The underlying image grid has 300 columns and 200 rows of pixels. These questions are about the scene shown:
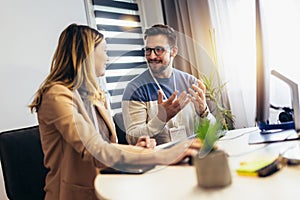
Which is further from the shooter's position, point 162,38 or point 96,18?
point 96,18

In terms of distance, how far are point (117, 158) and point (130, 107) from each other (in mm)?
327

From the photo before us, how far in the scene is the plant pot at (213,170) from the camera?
56cm

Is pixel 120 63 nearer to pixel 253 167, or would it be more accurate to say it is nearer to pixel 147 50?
pixel 147 50

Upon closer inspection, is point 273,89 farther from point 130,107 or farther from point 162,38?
point 130,107

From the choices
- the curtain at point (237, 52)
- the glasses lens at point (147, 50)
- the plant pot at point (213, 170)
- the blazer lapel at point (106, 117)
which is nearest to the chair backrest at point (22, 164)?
the blazer lapel at point (106, 117)

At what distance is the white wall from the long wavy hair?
0.87 meters

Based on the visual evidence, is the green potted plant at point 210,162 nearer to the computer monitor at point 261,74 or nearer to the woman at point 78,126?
the woman at point 78,126

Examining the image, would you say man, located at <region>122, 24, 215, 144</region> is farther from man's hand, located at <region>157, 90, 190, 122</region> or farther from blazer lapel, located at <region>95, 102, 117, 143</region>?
blazer lapel, located at <region>95, 102, 117, 143</region>

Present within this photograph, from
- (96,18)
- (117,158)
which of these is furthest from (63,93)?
(96,18)

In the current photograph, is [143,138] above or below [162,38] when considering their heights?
below

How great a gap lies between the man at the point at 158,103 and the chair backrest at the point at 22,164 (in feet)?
1.13

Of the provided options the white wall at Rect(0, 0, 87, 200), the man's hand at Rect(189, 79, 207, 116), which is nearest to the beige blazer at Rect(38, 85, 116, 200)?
the man's hand at Rect(189, 79, 207, 116)

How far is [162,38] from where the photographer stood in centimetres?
113

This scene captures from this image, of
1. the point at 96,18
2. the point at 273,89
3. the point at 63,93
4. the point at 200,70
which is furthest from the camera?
the point at 200,70
